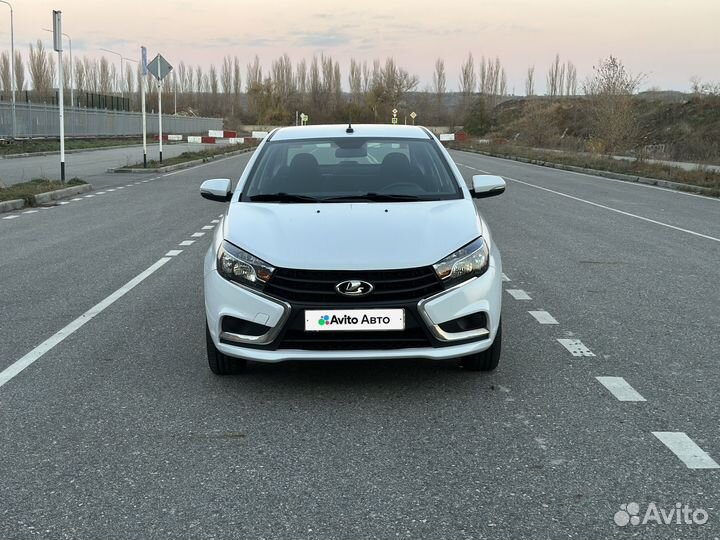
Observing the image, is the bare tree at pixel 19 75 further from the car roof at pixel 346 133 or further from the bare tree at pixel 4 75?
the car roof at pixel 346 133

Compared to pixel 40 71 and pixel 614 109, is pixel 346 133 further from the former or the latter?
pixel 40 71

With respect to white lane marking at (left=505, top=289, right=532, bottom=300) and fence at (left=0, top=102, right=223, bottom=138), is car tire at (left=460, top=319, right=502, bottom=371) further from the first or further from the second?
fence at (left=0, top=102, right=223, bottom=138)

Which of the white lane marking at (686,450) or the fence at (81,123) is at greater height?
the fence at (81,123)

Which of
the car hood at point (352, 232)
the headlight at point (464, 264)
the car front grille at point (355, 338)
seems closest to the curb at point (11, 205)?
the car hood at point (352, 232)

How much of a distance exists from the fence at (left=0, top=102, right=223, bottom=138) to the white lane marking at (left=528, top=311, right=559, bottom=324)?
1632 inches

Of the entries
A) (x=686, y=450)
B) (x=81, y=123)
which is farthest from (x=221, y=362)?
(x=81, y=123)

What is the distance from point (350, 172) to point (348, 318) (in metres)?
1.92

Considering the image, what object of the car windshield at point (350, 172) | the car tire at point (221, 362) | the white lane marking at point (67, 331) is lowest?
the white lane marking at point (67, 331)

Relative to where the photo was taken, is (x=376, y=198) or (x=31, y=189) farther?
(x=31, y=189)

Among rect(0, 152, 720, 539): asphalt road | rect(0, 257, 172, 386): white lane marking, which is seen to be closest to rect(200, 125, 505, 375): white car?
rect(0, 152, 720, 539): asphalt road

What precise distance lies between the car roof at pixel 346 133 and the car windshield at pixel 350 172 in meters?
0.10

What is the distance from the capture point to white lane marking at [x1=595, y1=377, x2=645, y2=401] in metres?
4.77

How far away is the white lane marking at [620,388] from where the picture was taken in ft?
15.6

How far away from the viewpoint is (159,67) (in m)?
29.4
